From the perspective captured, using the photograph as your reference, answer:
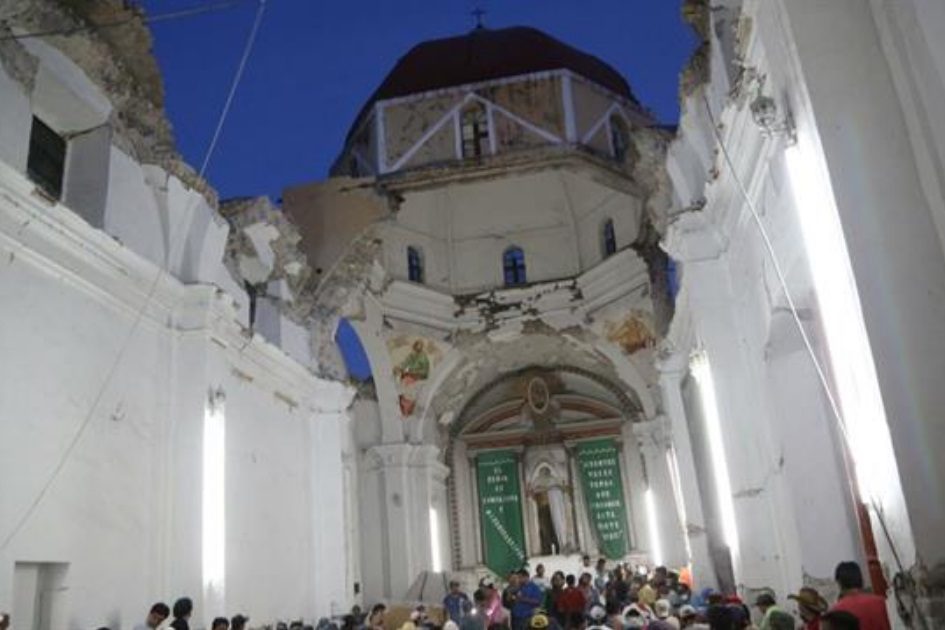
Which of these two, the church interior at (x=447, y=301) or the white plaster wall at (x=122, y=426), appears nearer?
the church interior at (x=447, y=301)

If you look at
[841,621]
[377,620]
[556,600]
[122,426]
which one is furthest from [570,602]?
[841,621]

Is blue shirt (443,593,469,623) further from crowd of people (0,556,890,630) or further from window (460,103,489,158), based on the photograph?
window (460,103,489,158)

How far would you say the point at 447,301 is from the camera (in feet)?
66.3

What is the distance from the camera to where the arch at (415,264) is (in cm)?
2008

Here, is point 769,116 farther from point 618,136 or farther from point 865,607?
point 618,136

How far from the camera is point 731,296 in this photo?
9.15 metres

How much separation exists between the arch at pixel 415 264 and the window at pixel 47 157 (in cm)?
1179

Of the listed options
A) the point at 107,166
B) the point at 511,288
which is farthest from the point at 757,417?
the point at 511,288

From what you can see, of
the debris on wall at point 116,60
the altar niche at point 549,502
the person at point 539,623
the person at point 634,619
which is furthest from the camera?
the altar niche at point 549,502

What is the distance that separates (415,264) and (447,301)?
1.12 m

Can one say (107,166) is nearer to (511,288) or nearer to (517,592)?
(517,592)

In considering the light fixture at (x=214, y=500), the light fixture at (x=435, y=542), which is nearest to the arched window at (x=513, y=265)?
the light fixture at (x=435, y=542)

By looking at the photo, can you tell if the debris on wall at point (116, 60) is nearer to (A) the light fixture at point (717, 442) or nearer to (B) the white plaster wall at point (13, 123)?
(B) the white plaster wall at point (13, 123)

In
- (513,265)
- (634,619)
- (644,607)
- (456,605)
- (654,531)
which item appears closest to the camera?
(634,619)
